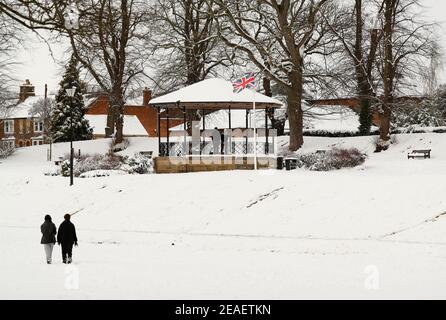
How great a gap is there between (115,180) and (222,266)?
1483 centimetres

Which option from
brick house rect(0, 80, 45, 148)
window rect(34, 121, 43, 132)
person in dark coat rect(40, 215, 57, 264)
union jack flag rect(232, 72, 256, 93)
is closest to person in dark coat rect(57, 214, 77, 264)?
person in dark coat rect(40, 215, 57, 264)

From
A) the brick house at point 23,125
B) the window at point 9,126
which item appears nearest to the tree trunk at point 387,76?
the brick house at point 23,125

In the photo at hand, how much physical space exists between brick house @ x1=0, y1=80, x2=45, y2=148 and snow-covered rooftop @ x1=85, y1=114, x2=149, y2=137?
32.4ft

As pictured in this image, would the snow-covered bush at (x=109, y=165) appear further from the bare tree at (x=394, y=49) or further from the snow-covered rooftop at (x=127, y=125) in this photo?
the snow-covered rooftop at (x=127, y=125)

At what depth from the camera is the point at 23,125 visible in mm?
88750

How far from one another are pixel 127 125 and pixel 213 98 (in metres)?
45.4

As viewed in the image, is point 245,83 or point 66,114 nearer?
Answer: point 245,83

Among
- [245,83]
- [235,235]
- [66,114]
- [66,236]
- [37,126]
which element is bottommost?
Answer: [235,235]

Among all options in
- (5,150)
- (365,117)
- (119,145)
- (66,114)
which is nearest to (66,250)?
(365,117)

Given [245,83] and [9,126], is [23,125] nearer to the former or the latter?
Answer: [9,126]

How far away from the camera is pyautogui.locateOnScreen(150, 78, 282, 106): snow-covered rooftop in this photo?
33.8m

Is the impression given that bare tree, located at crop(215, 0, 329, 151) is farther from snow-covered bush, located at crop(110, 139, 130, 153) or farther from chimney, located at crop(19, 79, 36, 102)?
chimney, located at crop(19, 79, 36, 102)

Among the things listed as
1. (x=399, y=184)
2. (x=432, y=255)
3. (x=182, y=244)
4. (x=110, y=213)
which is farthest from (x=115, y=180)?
(x=432, y=255)
